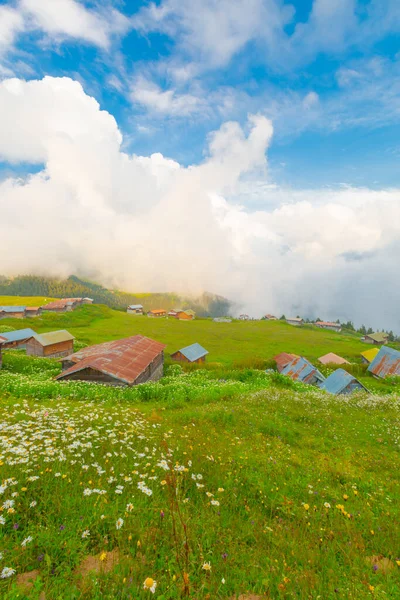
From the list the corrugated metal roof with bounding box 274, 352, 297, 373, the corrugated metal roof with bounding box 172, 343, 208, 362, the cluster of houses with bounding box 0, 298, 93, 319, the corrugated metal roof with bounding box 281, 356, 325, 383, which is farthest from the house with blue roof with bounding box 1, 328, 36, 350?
the corrugated metal roof with bounding box 281, 356, 325, 383

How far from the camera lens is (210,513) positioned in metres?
5.01

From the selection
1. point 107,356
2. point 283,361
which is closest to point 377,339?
point 283,361

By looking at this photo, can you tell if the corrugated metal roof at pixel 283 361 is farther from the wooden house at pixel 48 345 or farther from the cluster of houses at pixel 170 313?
the cluster of houses at pixel 170 313

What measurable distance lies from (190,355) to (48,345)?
30.4m

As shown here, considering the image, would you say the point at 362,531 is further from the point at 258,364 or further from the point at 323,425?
the point at 258,364

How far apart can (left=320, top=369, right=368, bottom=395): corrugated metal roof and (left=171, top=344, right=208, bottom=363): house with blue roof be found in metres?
26.1

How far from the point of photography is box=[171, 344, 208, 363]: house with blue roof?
56375 mm

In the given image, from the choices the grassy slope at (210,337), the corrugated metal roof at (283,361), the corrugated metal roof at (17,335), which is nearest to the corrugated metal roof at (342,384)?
the corrugated metal roof at (283,361)

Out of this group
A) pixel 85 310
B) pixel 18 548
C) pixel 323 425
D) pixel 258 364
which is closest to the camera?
pixel 18 548

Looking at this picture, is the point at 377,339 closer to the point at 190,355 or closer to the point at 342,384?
the point at 190,355

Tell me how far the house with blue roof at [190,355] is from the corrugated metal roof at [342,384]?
85.6 feet

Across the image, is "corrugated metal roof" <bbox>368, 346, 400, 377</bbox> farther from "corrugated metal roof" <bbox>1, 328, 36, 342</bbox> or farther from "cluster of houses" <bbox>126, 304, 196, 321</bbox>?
"cluster of houses" <bbox>126, 304, 196, 321</bbox>

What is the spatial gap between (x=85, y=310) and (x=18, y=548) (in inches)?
4776

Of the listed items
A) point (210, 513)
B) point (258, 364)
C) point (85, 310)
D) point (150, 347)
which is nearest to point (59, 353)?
point (150, 347)
